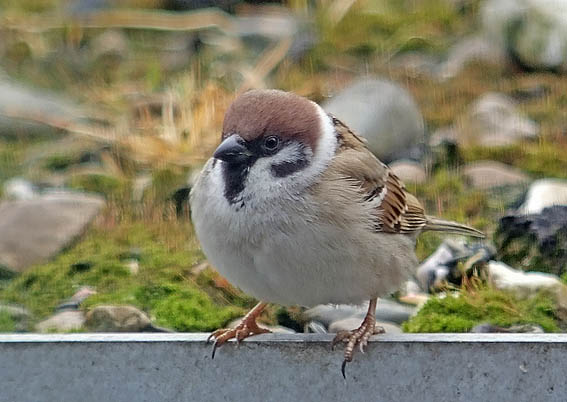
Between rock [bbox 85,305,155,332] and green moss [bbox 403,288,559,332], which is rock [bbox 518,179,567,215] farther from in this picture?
rock [bbox 85,305,155,332]

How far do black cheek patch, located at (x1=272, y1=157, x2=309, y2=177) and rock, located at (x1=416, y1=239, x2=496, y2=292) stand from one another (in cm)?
120

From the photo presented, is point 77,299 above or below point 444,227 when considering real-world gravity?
below

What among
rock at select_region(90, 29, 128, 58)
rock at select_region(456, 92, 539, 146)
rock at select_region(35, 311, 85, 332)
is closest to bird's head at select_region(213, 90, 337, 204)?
rock at select_region(35, 311, 85, 332)

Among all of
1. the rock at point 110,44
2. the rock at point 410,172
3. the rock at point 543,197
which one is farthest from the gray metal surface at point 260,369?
the rock at point 110,44

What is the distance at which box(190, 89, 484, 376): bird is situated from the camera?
2826 mm

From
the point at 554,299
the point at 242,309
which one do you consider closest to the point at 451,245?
the point at 554,299

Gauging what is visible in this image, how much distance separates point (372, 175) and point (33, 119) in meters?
3.06

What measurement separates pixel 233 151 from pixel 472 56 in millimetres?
3734

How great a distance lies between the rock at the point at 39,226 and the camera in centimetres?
435

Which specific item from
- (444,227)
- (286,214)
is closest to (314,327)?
(444,227)

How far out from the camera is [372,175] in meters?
3.23

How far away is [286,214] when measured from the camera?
9.33 ft

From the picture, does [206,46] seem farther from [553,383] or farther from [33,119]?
[553,383]

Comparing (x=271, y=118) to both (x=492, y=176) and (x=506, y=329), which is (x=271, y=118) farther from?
(x=492, y=176)
